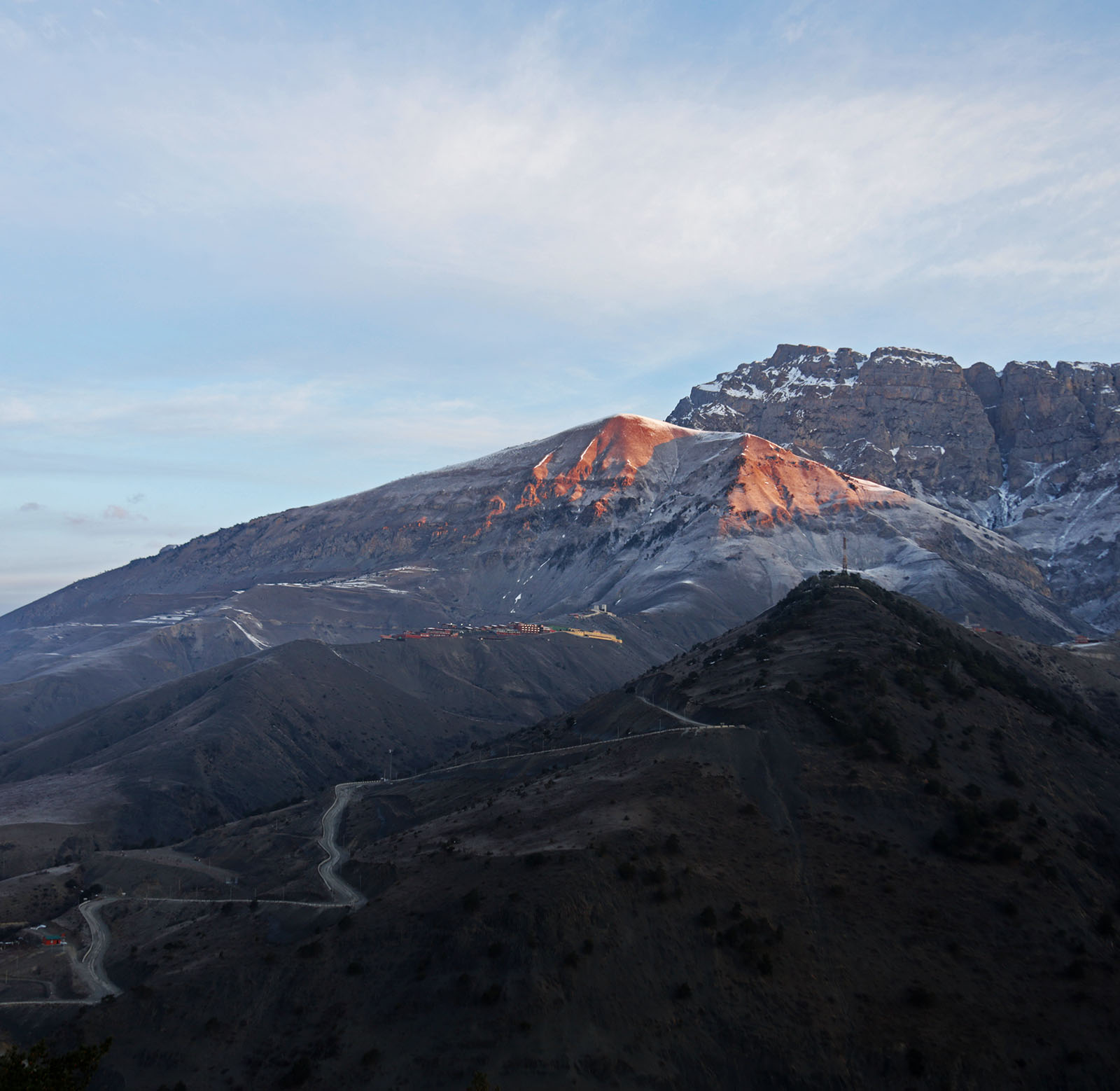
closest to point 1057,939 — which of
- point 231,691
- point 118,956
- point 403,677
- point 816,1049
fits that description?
point 816,1049

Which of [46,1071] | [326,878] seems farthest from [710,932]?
[46,1071]

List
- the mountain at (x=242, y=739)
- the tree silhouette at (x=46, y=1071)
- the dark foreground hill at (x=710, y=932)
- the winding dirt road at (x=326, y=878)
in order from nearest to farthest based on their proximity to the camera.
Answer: the tree silhouette at (x=46, y=1071)
the dark foreground hill at (x=710, y=932)
the winding dirt road at (x=326, y=878)
the mountain at (x=242, y=739)

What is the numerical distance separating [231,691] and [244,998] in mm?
114154

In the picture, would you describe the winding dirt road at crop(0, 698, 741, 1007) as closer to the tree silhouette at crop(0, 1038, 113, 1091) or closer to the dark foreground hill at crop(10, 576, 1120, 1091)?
the dark foreground hill at crop(10, 576, 1120, 1091)

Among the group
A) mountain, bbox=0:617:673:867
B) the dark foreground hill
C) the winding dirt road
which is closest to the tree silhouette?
the dark foreground hill

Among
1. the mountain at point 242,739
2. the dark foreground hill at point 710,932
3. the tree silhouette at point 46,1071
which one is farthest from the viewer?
the mountain at point 242,739

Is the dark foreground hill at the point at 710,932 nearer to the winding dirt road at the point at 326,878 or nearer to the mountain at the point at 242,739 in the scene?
the winding dirt road at the point at 326,878

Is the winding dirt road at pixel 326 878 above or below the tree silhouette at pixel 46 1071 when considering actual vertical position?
below

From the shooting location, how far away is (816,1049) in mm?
49219

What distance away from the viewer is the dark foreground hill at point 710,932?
161 ft

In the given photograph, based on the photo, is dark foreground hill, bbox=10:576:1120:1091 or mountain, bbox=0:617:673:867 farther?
mountain, bbox=0:617:673:867

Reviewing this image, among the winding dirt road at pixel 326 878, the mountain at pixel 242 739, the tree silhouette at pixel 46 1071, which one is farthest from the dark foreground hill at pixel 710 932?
the mountain at pixel 242 739

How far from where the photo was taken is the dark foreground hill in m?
49.2

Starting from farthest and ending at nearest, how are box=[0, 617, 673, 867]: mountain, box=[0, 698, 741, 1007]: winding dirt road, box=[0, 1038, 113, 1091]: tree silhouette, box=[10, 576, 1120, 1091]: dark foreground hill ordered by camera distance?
1. box=[0, 617, 673, 867]: mountain
2. box=[0, 698, 741, 1007]: winding dirt road
3. box=[10, 576, 1120, 1091]: dark foreground hill
4. box=[0, 1038, 113, 1091]: tree silhouette
